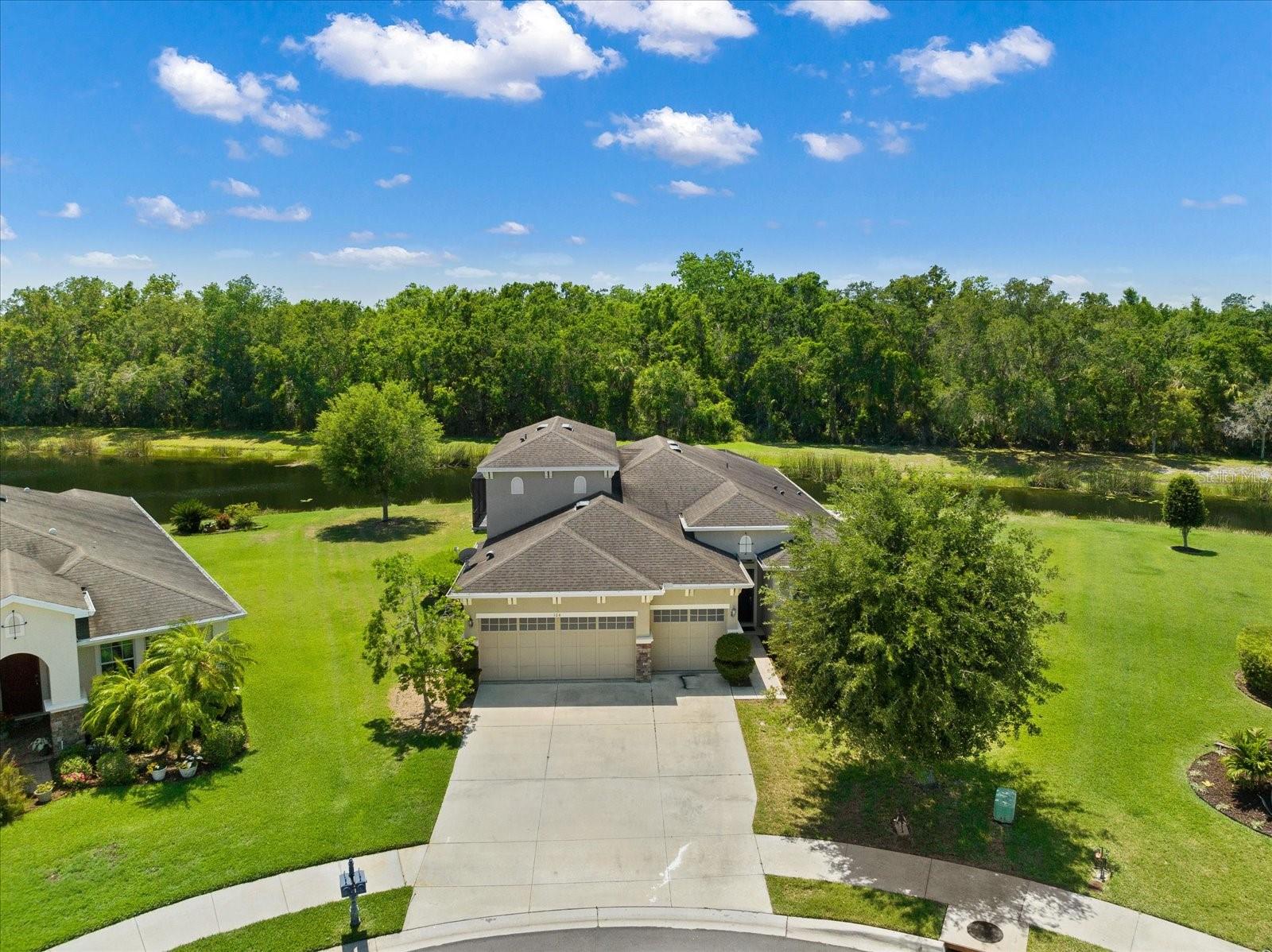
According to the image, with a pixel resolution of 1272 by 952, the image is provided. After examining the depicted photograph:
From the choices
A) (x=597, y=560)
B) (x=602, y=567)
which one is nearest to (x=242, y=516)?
(x=597, y=560)

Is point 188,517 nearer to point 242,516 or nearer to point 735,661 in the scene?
point 242,516

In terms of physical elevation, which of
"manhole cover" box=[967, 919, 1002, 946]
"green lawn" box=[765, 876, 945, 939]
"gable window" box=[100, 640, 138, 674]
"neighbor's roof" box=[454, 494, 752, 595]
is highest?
"neighbor's roof" box=[454, 494, 752, 595]

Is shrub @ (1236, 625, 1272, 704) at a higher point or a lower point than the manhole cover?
higher

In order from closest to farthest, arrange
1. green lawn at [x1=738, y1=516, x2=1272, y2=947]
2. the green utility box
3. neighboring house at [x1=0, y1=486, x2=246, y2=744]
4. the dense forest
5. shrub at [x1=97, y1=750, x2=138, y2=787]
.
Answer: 1. green lawn at [x1=738, y1=516, x2=1272, y2=947]
2. the green utility box
3. shrub at [x1=97, y1=750, x2=138, y2=787]
4. neighboring house at [x1=0, y1=486, x2=246, y2=744]
5. the dense forest

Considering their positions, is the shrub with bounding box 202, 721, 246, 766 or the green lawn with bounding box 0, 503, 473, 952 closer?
the green lawn with bounding box 0, 503, 473, 952

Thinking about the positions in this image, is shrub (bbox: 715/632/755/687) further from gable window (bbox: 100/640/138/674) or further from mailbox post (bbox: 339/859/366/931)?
gable window (bbox: 100/640/138/674)

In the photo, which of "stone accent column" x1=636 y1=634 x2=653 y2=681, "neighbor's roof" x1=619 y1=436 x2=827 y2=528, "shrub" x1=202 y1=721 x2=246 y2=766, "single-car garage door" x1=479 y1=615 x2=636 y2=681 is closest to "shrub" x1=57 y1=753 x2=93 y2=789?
"shrub" x1=202 y1=721 x2=246 y2=766
